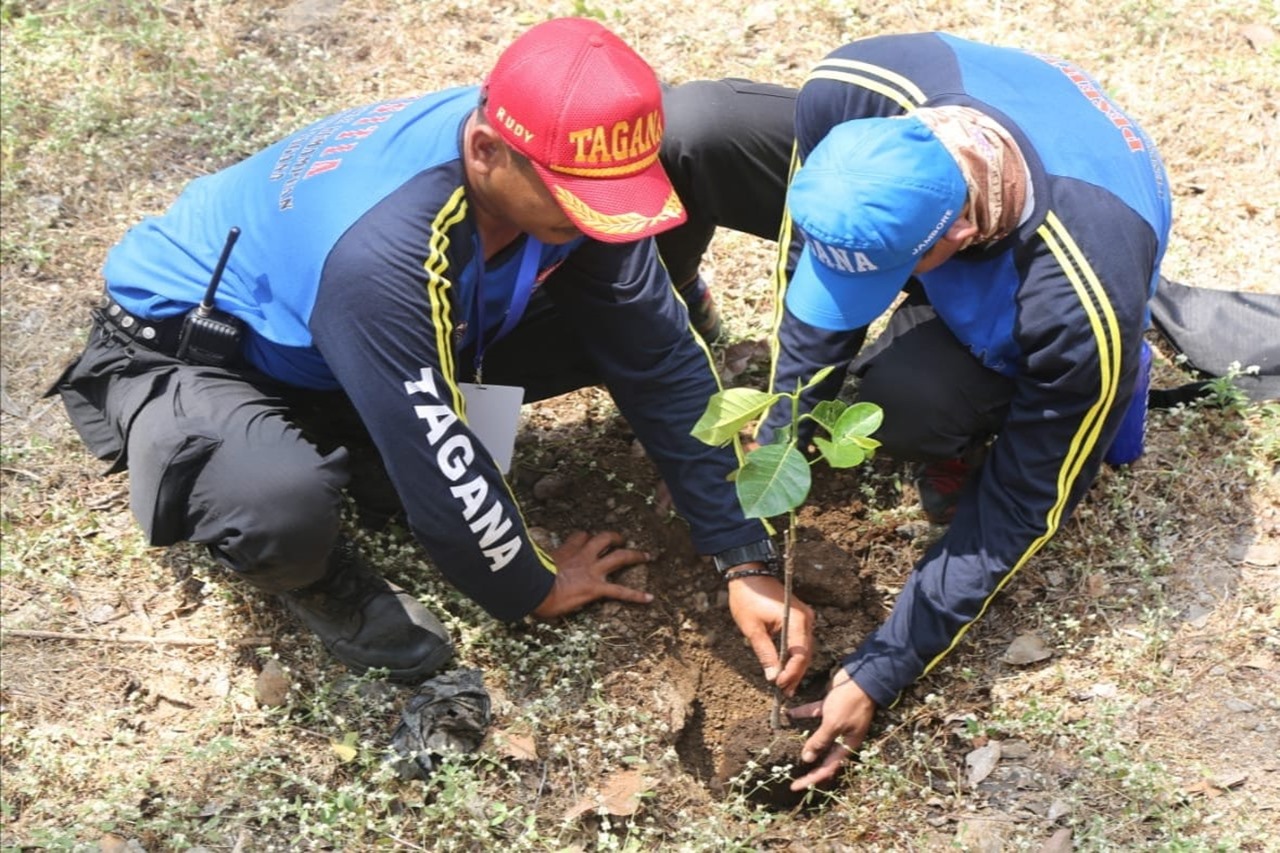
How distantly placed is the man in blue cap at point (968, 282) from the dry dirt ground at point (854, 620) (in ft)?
0.72

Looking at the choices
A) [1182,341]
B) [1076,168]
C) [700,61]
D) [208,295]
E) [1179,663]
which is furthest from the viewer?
[700,61]

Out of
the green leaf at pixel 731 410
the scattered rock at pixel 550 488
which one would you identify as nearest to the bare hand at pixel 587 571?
the scattered rock at pixel 550 488

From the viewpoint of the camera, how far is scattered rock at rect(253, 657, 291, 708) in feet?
8.74

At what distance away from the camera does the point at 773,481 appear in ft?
6.35

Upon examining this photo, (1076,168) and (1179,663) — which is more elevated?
(1076,168)

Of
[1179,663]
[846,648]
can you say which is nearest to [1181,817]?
[1179,663]

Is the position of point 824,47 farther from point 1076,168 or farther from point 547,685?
point 547,685

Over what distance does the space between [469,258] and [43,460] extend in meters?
1.52

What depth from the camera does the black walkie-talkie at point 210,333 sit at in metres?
2.49

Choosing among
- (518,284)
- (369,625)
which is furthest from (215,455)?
(518,284)

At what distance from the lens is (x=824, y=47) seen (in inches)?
160

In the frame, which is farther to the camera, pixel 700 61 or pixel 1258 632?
pixel 700 61

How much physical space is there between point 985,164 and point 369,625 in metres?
1.55

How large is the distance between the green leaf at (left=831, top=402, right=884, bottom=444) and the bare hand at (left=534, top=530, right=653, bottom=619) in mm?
930
